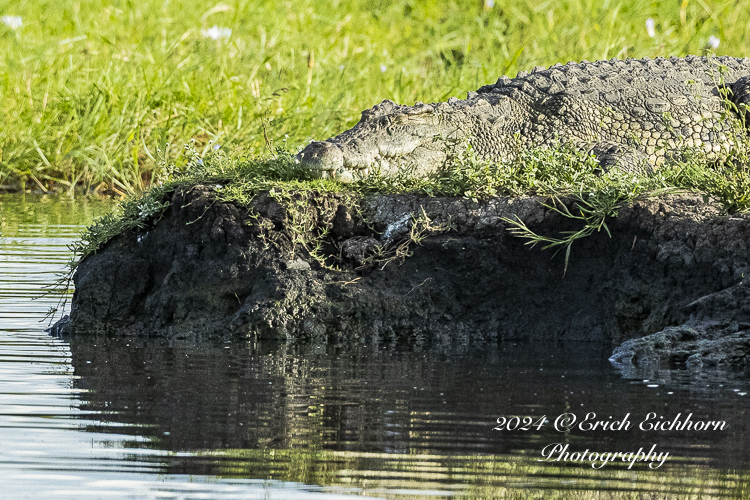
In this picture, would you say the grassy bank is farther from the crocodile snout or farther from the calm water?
the calm water

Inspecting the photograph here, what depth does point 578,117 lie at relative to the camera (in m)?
7.75

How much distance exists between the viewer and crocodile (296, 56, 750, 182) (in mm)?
6902

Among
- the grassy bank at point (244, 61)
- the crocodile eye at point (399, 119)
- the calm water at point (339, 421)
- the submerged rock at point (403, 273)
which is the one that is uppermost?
the grassy bank at point (244, 61)

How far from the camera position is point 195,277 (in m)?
6.08

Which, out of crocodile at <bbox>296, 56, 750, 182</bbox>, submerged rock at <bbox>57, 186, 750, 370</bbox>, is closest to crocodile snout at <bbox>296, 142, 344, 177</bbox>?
submerged rock at <bbox>57, 186, 750, 370</bbox>

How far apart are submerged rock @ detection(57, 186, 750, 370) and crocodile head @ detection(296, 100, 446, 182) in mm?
238

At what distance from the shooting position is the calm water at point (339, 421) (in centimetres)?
323

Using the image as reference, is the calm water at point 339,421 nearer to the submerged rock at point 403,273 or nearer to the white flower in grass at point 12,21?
the submerged rock at point 403,273

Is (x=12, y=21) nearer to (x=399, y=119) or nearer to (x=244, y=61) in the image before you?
(x=244, y=61)

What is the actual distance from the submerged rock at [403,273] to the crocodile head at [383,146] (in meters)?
0.24

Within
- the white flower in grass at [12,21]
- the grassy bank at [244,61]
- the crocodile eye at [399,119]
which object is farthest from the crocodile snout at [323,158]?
the white flower in grass at [12,21]

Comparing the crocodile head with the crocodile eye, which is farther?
the crocodile eye

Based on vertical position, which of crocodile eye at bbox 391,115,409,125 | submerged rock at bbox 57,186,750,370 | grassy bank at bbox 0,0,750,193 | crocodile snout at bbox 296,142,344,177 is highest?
grassy bank at bbox 0,0,750,193

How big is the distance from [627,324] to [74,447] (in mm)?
3284
